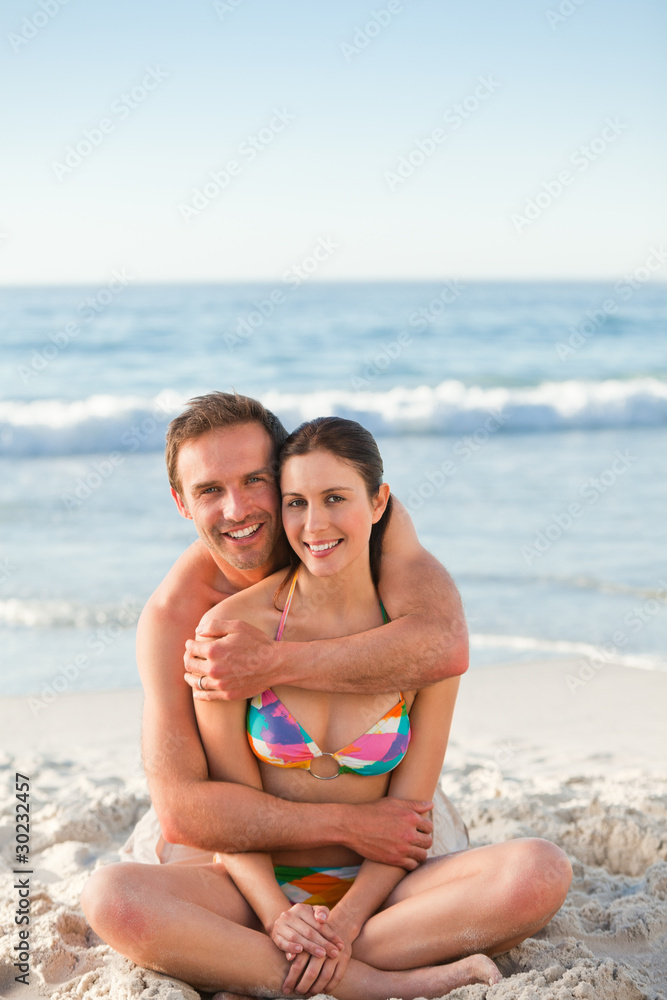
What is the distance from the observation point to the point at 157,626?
303 cm

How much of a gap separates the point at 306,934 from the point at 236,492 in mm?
1353

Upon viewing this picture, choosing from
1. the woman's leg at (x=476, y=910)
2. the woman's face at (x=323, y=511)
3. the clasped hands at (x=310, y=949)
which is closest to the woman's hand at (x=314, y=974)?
the clasped hands at (x=310, y=949)

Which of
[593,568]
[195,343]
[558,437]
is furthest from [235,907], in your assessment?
[195,343]

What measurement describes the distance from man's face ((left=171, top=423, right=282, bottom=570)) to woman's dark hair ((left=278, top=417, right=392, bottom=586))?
0.10 m

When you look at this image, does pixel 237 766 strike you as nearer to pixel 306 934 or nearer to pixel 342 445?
pixel 306 934

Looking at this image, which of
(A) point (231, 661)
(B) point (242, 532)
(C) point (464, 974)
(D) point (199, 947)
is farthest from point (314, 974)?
(B) point (242, 532)

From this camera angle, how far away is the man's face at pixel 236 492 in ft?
9.75

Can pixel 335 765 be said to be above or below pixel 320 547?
below

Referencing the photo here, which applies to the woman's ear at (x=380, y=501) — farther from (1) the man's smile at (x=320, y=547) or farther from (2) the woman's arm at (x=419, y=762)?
(2) the woman's arm at (x=419, y=762)

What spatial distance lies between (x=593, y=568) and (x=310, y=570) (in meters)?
5.89

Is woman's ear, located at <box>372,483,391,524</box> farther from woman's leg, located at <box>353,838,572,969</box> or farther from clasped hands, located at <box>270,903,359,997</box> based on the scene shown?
clasped hands, located at <box>270,903,359,997</box>

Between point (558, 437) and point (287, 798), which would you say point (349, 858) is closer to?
point (287, 798)

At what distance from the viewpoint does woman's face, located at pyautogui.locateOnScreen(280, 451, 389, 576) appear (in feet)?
9.19

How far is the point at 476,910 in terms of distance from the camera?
2707mm
